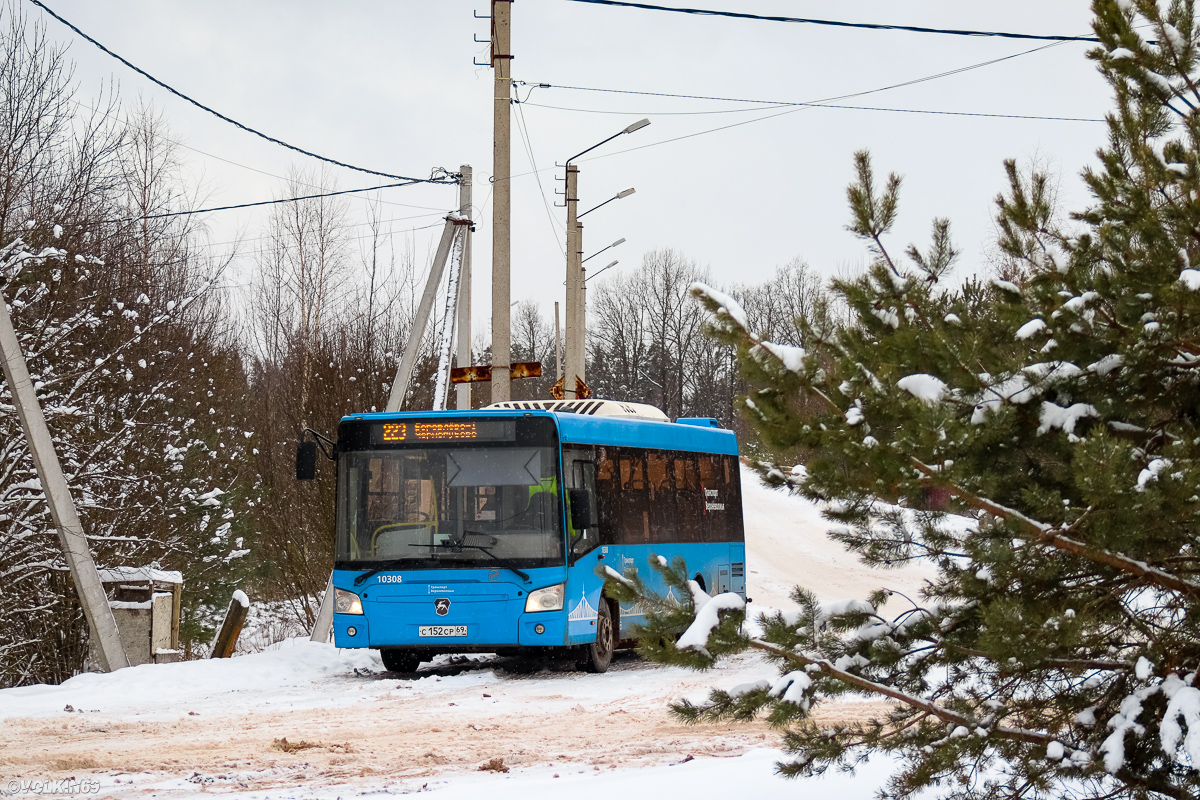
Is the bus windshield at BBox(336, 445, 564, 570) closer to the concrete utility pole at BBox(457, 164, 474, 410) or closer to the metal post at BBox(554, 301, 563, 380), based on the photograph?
the concrete utility pole at BBox(457, 164, 474, 410)

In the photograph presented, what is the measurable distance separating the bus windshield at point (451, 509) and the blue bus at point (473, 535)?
0.04ft

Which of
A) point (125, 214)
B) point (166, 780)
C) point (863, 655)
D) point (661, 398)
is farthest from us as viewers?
point (661, 398)

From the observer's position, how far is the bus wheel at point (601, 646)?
14.1 meters

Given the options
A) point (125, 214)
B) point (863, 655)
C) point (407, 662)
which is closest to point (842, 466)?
point (863, 655)

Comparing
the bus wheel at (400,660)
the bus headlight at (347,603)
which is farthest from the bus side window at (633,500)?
the bus headlight at (347,603)

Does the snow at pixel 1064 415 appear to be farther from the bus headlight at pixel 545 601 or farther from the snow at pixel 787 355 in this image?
the bus headlight at pixel 545 601

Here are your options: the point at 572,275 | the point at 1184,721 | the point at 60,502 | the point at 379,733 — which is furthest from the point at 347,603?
the point at 572,275

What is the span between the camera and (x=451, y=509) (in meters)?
13.6

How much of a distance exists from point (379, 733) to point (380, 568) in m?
3.90

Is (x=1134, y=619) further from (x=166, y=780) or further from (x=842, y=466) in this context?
(x=166, y=780)

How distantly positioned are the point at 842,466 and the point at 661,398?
75.9 meters

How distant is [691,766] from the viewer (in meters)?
7.81

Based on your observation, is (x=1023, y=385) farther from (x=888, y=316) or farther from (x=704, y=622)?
(x=704, y=622)

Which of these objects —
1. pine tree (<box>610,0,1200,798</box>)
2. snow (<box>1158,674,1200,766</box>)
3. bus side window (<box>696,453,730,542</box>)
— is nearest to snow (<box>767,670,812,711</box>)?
pine tree (<box>610,0,1200,798</box>)
